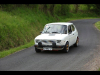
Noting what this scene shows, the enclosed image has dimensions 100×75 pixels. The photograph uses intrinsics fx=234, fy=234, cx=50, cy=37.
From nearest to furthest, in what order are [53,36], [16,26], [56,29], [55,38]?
[55,38]
[53,36]
[56,29]
[16,26]

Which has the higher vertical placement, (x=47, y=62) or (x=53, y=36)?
(x=53, y=36)

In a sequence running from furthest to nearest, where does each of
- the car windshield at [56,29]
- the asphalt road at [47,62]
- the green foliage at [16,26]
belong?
the green foliage at [16,26]
the car windshield at [56,29]
the asphalt road at [47,62]

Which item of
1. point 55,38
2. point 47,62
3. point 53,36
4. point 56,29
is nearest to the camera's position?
point 47,62

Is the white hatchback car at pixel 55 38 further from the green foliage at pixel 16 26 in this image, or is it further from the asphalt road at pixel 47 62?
the green foliage at pixel 16 26

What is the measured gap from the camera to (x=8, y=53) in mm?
14102

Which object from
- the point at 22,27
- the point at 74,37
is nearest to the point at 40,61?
the point at 74,37

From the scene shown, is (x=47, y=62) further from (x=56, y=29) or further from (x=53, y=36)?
(x=56, y=29)

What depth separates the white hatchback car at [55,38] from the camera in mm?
13672

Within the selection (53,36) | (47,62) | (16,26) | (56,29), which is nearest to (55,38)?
(53,36)

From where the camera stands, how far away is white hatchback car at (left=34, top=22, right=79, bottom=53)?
44.9 ft

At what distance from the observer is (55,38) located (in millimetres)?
13664

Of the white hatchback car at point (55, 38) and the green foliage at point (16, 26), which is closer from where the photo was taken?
the white hatchback car at point (55, 38)

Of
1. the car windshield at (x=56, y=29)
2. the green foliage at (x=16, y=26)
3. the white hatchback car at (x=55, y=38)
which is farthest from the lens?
the green foliage at (x=16, y=26)

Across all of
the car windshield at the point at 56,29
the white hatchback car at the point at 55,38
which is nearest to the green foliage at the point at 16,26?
the white hatchback car at the point at 55,38
